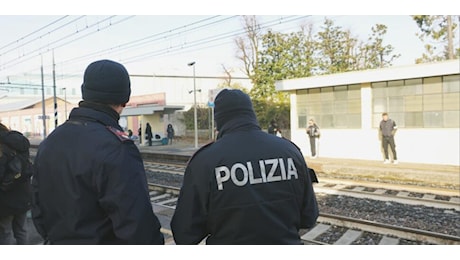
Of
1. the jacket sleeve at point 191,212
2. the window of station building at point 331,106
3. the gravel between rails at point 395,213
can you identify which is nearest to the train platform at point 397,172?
the window of station building at point 331,106

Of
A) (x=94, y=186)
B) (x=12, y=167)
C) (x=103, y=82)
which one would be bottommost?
(x=12, y=167)

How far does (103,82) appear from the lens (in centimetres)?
191

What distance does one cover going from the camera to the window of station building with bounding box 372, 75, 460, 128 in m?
13.1

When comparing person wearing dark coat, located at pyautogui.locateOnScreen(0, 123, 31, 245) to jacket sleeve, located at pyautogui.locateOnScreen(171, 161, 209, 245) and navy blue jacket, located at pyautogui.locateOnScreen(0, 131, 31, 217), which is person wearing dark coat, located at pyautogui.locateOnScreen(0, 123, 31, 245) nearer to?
navy blue jacket, located at pyautogui.locateOnScreen(0, 131, 31, 217)

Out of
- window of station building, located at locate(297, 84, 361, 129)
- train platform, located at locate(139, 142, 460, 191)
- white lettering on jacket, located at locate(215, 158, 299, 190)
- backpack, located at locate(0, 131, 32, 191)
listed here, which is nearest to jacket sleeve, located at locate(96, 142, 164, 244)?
white lettering on jacket, located at locate(215, 158, 299, 190)

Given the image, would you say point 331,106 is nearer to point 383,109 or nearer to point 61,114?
point 383,109

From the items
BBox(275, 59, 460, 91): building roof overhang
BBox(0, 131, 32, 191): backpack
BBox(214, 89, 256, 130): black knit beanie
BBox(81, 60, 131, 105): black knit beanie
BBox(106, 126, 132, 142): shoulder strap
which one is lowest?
BBox(0, 131, 32, 191): backpack

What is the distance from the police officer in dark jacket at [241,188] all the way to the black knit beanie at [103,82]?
0.53 m

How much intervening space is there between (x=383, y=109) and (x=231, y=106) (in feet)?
46.3

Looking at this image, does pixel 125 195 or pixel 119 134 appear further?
pixel 119 134

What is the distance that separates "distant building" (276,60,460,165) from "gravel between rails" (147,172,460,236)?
6.75m

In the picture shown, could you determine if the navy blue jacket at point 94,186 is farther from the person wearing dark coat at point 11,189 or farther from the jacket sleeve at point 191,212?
the person wearing dark coat at point 11,189

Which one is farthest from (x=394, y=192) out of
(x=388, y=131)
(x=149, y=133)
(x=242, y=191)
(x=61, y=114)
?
(x=61, y=114)

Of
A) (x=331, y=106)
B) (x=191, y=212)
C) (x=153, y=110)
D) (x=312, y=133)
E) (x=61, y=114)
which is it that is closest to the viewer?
(x=191, y=212)
